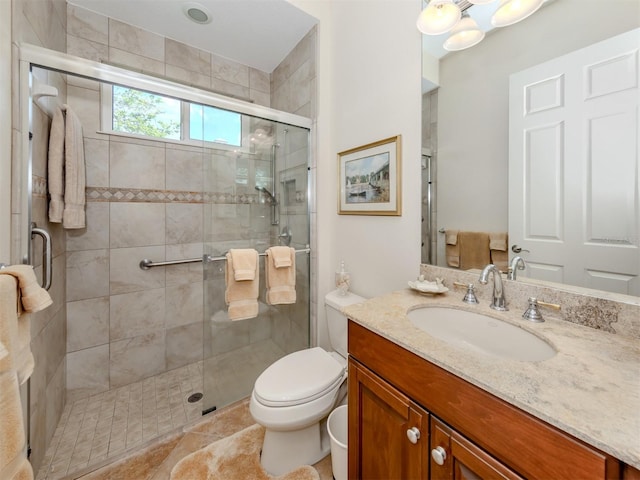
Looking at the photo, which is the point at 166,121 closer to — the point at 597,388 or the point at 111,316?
the point at 111,316

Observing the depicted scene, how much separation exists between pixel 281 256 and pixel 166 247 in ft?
3.37

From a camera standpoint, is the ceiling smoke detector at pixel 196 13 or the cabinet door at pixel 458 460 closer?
the cabinet door at pixel 458 460

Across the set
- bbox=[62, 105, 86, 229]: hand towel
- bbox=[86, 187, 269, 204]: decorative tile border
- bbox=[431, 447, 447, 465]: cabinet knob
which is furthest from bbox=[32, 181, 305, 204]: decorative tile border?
bbox=[431, 447, 447, 465]: cabinet knob

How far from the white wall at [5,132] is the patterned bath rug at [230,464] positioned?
1207mm

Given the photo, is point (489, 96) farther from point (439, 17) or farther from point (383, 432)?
point (383, 432)

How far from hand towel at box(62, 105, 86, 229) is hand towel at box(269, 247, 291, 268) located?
1.17 metres

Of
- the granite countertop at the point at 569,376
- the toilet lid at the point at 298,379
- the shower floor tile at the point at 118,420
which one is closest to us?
the granite countertop at the point at 569,376

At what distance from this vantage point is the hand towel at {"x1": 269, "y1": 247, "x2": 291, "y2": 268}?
1747 millimetres

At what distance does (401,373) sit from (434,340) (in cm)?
14

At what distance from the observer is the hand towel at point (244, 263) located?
5.23ft

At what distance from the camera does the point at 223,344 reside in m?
1.75

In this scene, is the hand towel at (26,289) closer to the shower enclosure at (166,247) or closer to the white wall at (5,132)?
the white wall at (5,132)

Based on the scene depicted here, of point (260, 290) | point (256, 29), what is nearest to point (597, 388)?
point (260, 290)

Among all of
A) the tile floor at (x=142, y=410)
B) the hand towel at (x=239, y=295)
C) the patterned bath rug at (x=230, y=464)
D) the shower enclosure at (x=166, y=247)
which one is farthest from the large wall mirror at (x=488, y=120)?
the tile floor at (x=142, y=410)
